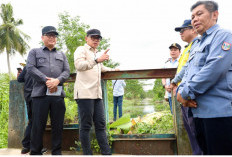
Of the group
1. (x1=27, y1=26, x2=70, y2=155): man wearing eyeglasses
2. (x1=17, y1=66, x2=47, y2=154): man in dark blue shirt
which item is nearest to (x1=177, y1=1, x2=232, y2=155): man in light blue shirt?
(x1=27, y1=26, x2=70, y2=155): man wearing eyeglasses

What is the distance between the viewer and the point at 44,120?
2.88 metres

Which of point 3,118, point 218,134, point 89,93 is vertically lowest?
point 3,118

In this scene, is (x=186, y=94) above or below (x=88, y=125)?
above

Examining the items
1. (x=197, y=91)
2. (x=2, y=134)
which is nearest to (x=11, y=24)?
(x=2, y=134)

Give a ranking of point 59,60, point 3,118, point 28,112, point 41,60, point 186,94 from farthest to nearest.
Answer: point 3,118, point 28,112, point 59,60, point 41,60, point 186,94

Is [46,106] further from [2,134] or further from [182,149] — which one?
[2,134]

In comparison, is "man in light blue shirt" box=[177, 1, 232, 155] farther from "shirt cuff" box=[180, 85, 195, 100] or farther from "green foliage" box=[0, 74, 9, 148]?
"green foliage" box=[0, 74, 9, 148]

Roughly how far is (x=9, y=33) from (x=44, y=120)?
31519mm

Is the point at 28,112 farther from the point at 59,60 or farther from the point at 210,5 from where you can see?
the point at 210,5

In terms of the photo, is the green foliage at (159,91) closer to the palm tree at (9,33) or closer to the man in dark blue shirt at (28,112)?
the man in dark blue shirt at (28,112)

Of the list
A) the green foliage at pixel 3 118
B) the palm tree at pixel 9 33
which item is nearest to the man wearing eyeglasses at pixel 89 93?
the green foliage at pixel 3 118

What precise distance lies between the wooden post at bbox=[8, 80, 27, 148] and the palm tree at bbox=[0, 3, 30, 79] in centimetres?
2774

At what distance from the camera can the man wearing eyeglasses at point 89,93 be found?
2.68m

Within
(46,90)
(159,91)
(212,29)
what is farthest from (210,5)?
(159,91)
